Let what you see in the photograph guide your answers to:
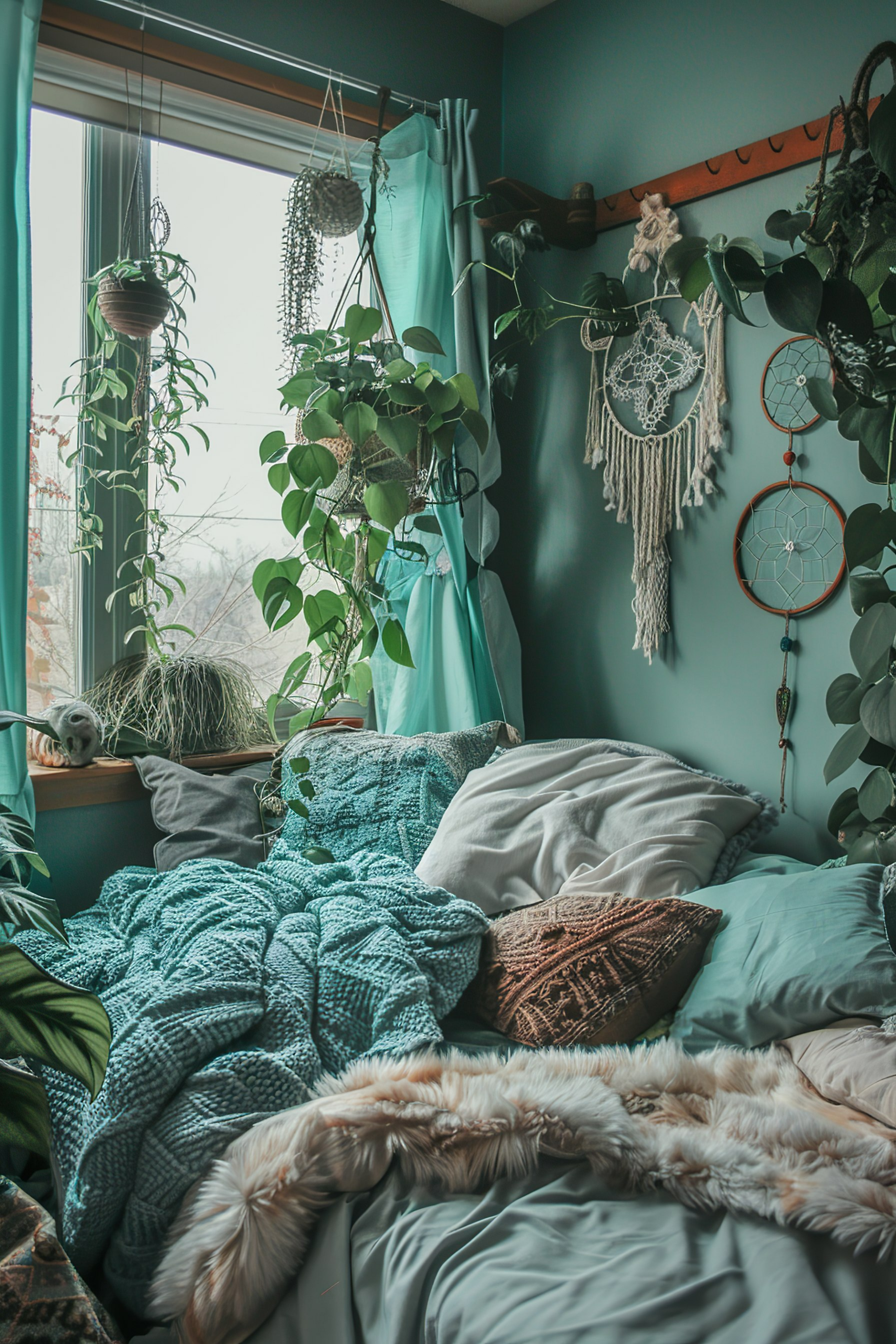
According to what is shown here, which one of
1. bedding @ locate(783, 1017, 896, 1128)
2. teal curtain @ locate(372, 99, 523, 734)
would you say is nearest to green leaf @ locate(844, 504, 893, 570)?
bedding @ locate(783, 1017, 896, 1128)

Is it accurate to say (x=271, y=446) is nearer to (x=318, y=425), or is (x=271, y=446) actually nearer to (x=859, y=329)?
(x=318, y=425)

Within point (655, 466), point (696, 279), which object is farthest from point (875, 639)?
point (655, 466)

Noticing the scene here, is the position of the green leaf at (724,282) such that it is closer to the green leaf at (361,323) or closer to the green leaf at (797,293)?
the green leaf at (797,293)

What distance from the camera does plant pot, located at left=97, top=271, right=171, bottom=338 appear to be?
201 cm

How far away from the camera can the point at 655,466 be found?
2.28 metres

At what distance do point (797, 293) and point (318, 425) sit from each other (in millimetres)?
978

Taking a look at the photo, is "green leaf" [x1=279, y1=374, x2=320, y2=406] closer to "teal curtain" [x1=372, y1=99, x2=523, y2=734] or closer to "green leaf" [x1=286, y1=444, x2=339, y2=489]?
"green leaf" [x1=286, y1=444, x2=339, y2=489]

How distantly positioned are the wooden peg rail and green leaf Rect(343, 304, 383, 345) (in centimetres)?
49

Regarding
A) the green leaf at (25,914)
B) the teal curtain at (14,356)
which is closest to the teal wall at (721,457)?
the teal curtain at (14,356)

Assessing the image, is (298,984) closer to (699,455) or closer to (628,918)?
(628,918)

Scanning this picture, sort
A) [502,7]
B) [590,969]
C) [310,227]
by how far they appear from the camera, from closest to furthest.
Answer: [590,969]
[310,227]
[502,7]

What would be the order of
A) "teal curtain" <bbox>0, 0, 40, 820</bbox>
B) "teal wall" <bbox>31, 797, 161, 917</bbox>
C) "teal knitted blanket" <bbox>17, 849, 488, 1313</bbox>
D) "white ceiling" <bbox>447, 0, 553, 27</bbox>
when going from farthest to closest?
1. "white ceiling" <bbox>447, 0, 553, 27</bbox>
2. "teal wall" <bbox>31, 797, 161, 917</bbox>
3. "teal curtain" <bbox>0, 0, 40, 820</bbox>
4. "teal knitted blanket" <bbox>17, 849, 488, 1313</bbox>

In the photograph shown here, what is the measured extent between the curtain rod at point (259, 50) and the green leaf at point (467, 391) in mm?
855

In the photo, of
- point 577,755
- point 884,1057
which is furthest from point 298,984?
point 577,755
